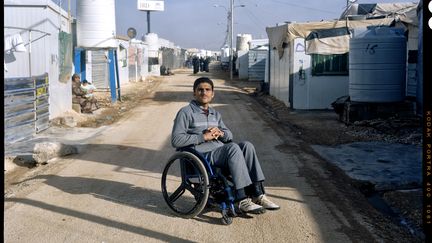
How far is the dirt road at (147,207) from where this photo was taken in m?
4.68

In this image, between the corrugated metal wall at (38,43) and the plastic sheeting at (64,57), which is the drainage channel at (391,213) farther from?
the plastic sheeting at (64,57)

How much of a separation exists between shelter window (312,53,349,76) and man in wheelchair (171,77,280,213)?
11.0 meters

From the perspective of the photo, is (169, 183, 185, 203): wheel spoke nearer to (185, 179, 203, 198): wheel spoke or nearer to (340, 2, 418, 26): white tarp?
(185, 179, 203, 198): wheel spoke

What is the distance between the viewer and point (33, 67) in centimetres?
1267

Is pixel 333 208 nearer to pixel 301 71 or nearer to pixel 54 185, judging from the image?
pixel 54 185

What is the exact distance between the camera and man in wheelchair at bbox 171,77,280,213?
16.2 feet

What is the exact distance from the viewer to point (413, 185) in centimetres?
664

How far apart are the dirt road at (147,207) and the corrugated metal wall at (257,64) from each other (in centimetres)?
2629

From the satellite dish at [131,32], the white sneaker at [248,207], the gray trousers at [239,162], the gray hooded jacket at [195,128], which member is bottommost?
the white sneaker at [248,207]

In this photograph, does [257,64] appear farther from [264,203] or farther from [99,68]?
[264,203]

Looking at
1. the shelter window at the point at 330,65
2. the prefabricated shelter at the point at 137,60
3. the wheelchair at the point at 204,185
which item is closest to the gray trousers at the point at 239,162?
the wheelchair at the point at 204,185

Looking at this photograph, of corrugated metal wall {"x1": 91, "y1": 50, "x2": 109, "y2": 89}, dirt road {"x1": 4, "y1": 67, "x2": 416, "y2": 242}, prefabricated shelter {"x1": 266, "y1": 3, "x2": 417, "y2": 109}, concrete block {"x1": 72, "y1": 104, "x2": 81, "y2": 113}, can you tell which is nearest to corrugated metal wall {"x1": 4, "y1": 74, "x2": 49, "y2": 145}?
dirt road {"x1": 4, "y1": 67, "x2": 416, "y2": 242}

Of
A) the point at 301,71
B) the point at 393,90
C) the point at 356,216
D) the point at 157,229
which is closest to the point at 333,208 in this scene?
the point at 356,216

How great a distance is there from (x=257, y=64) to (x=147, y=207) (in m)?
31.2
